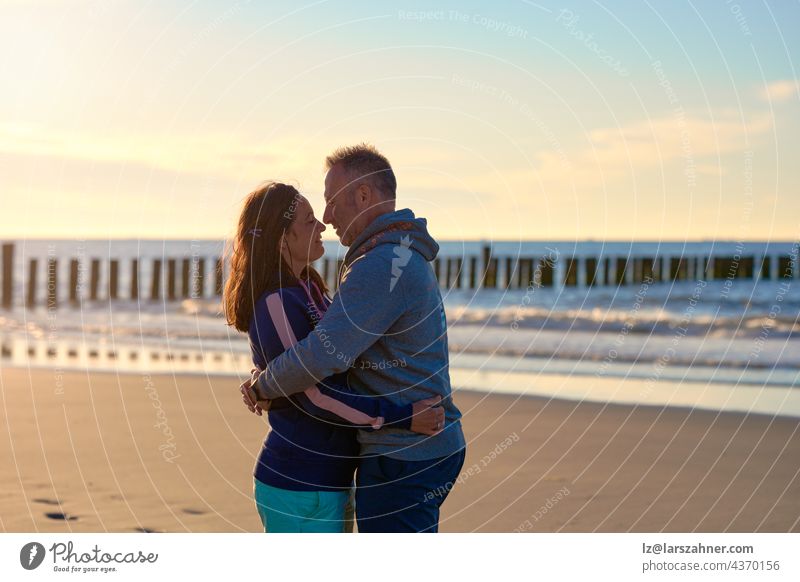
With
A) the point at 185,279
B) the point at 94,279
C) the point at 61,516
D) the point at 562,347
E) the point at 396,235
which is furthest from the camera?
the point at 185,279

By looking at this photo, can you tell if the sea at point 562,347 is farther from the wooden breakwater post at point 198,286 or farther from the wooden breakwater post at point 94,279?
the wooden breakwater post at point 94,279

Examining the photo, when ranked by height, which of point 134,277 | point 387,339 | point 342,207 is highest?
point 342,207

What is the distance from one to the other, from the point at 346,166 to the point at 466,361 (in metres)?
12.9

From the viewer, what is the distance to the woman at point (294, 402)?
379 centimetres

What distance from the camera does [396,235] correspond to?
3760 millimetres

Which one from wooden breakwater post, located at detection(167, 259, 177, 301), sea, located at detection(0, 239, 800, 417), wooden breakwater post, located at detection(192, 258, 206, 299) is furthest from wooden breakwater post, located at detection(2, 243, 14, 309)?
wooden breakwater post, located at detection(192, 258, 206, 299)

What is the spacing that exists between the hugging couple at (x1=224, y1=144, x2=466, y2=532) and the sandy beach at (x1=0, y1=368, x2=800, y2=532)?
10.4 ft

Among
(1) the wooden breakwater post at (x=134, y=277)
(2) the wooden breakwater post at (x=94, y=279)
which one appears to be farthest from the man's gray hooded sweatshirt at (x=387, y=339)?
(2) the wooden breakwater post at (x=94, y=279)

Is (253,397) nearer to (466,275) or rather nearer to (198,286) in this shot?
(198,286)

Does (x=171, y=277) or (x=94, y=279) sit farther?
(x=171, y=277)

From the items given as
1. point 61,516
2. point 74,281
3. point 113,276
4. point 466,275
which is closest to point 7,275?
point 74,281

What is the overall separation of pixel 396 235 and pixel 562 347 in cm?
1519

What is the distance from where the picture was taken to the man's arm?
3.64m
